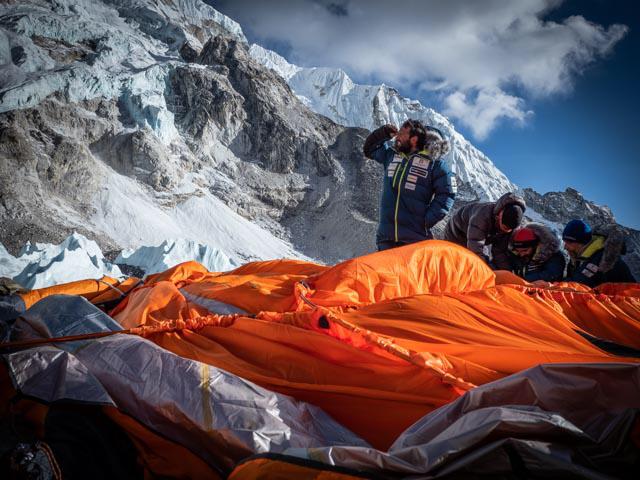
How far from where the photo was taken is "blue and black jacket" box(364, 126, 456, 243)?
3.88 metres

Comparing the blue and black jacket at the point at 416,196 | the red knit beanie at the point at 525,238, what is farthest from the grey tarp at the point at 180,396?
the red knit beanie at the point at 525,238

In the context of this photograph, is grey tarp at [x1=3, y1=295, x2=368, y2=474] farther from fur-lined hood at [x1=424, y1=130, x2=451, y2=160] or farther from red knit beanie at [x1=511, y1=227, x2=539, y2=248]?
red knit beanie at [x1=511, y1=227, x2=539, y2=248]

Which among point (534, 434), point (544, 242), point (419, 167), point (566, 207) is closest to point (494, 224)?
point (544, 242)

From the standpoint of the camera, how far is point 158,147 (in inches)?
1164

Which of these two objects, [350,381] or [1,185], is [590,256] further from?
[1,185]

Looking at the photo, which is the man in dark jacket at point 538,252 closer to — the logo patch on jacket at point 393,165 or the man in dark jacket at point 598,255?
the man in dark jacket at point 598,255

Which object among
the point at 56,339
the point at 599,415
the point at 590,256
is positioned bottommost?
the point at 56,339

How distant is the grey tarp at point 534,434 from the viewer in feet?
2.50

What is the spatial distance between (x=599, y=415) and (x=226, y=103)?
40443 mm

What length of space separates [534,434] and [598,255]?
162 inches

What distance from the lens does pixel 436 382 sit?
4.42ft

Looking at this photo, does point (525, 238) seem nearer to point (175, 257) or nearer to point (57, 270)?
point (57, 270)

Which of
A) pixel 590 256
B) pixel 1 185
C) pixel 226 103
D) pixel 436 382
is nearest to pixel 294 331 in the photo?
pixel 436 382

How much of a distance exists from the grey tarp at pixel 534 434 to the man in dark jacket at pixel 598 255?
367 cm
